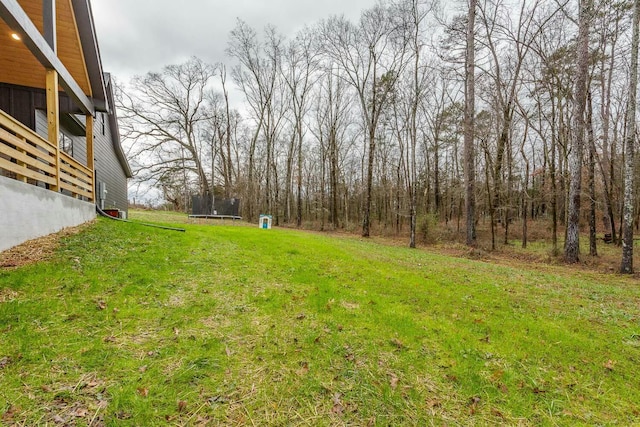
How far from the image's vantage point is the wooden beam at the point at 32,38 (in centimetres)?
440

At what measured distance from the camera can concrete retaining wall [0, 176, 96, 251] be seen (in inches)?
155

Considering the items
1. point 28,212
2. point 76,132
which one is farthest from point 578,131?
point 76,132

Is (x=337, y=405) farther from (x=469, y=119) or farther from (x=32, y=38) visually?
(x=469, y=119)

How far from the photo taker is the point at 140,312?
304 centimetres

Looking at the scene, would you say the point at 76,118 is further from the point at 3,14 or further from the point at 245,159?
the point at 245,159

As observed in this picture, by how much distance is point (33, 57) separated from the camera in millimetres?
7145

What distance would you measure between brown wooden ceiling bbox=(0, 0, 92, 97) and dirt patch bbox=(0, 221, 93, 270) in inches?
214

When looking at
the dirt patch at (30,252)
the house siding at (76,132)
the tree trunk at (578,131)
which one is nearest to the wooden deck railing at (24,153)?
the dirt patch at (30,252)

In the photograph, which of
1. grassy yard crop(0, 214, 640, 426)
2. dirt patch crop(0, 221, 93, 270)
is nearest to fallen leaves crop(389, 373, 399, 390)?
grassy yard crop(0, 214, 640, 426)

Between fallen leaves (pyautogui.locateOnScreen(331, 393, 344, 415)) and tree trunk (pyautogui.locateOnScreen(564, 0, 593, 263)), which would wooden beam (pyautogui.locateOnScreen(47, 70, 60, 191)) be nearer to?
fallen leaves (pyautogui.locateOnScreen(331, 393, 344, 415))

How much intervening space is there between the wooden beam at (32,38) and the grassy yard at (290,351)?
3.90 m

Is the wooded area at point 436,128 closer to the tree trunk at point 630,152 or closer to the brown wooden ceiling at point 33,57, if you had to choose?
the tree trunk at point 630,152

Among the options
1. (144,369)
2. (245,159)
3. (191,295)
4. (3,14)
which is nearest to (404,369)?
(144,369)

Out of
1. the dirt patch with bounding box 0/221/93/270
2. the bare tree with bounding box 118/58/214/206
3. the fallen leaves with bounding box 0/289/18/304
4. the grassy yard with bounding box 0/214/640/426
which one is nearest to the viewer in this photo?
the grassy yard with bounding box 0/214/640/426
